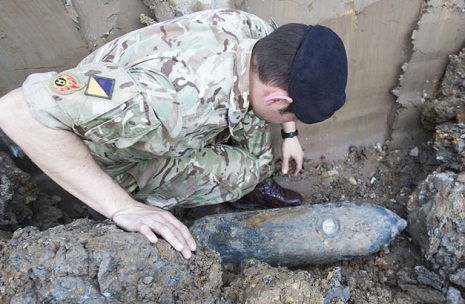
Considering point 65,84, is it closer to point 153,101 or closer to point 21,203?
point 153,101

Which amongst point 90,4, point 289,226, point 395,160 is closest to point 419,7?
point 395,160

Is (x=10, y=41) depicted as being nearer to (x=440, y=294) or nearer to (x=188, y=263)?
(x=188, y=263)

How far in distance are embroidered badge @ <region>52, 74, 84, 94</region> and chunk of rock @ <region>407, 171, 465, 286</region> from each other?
1.62 meters

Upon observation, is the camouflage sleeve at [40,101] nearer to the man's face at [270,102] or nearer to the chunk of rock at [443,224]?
the man's face at [270,102]

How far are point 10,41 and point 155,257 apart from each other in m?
1.37

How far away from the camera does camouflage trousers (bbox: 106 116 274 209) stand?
88.0 inches

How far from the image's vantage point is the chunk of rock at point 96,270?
4.59ft

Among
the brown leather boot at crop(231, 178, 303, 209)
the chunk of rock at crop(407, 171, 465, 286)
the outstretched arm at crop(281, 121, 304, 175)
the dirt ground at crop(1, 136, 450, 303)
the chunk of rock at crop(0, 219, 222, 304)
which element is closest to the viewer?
the chunk of rock at crop(0, 219, 222, 304)

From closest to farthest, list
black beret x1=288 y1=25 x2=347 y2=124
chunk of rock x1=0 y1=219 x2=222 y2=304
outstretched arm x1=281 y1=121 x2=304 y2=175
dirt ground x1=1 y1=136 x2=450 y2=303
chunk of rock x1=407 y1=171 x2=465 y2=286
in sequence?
chunk of rock x1=0 y1=219 x2=222 y2=304 → black beret x1=288 y1=25 x2=347 y2=124 → dirt ground x1=1 y1=136 x2=450 y2=303 → chunk of rock x1=407 y1=171 x2=465 y2=286 → outstretched arm x1=281 y1=121 x2=304 y2=175

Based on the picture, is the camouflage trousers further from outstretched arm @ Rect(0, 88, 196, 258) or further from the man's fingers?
the man's fingers

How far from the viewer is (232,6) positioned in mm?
2336

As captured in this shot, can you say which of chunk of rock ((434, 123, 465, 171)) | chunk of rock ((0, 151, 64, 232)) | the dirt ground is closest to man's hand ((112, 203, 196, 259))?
the dirt ground

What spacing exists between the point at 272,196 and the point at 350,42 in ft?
3.08

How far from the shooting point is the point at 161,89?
156cm
